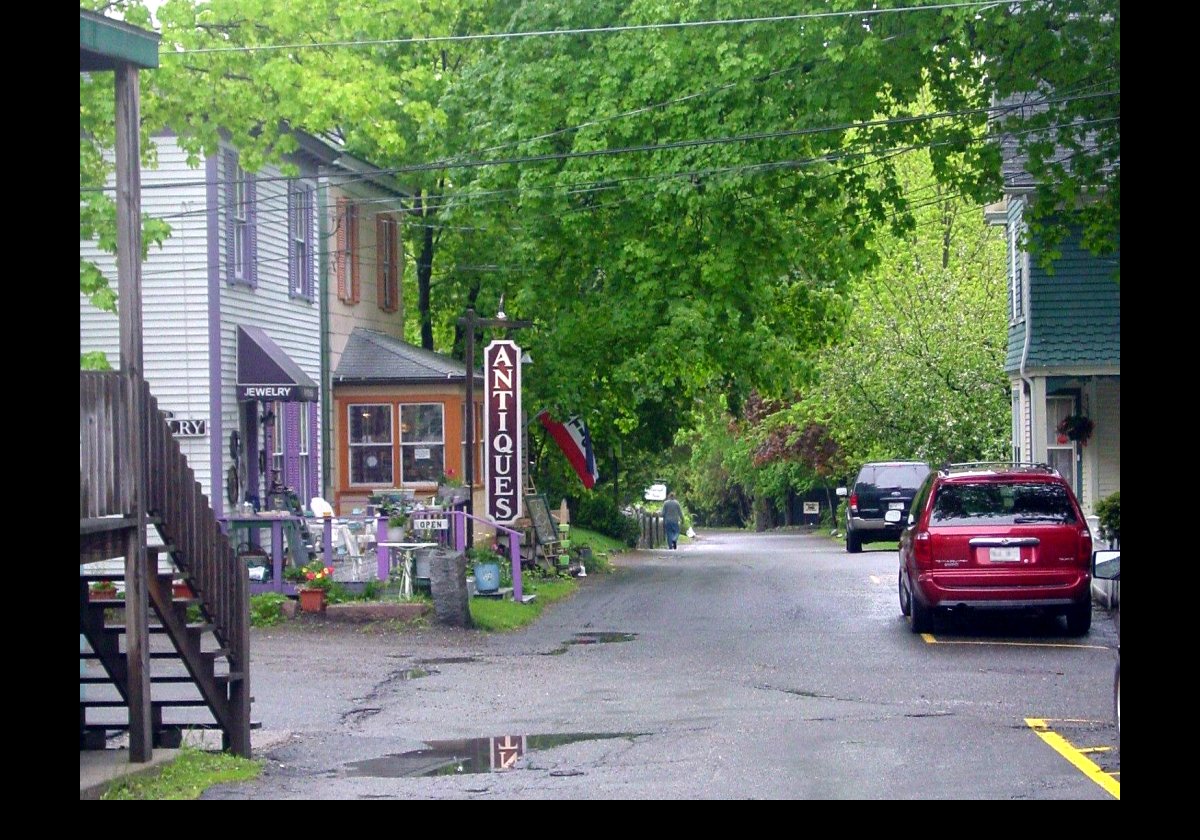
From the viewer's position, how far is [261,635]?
1864cm

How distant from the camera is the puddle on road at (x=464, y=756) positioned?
34.5 ft

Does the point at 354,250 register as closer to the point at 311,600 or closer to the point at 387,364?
the point at 387,364

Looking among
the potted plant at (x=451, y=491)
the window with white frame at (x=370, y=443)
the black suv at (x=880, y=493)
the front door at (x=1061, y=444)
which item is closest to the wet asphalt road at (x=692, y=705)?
the potted plant at (x=451, y=491)

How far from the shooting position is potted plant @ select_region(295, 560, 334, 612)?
787 inches

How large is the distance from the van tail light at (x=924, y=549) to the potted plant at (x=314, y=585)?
7.49 meters

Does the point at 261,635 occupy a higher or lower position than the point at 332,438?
lower

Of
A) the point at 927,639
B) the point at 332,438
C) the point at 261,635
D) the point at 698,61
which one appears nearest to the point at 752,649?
the point at 927,639

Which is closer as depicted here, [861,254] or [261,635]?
[261,635]

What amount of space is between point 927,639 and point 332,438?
1329 cm

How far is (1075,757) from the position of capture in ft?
34.4

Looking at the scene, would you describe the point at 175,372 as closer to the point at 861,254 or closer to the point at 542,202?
the point at 542,202

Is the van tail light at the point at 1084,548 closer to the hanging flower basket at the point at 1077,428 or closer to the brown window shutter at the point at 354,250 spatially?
the hanging flower basket at the point at 1077,428

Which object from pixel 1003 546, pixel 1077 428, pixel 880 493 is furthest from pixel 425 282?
pixel 1003 546
